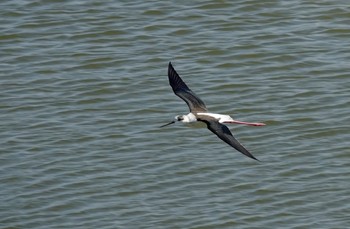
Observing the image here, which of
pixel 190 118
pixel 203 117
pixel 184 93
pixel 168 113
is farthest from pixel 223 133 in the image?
pixel 168 113

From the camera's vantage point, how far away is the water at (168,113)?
1370 centimetres

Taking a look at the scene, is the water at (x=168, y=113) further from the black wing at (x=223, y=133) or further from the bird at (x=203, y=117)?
the black wing at (x=223, y=133)

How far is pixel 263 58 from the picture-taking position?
55.4ft

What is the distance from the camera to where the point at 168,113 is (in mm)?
15477

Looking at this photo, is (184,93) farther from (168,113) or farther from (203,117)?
(168,113)

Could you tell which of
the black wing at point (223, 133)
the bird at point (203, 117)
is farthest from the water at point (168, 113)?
the black wing at point (223, 133)

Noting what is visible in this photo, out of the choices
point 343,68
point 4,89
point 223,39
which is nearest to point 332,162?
point 343,68

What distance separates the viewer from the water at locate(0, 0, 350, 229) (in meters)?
13.7

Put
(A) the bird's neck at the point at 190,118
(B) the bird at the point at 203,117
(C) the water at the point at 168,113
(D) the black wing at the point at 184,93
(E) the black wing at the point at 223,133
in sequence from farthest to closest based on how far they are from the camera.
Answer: (C) the water at the point at 168,113, (D) the black wing at the point at 184,93, (A) the bird's neck at the point at 190,118, (B) the bird at the point at 203,117, (E) the black wing at the point at 223,133

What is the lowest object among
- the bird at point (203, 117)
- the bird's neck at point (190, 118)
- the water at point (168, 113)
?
the water at point (168, 113)

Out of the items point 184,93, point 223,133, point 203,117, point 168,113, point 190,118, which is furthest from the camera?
point 168,113

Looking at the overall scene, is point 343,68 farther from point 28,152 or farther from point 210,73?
point 28,152

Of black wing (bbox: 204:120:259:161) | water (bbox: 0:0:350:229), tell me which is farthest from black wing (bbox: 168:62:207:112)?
water (bbox: 0:0:350:229)

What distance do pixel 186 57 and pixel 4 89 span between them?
2565 millimetres
